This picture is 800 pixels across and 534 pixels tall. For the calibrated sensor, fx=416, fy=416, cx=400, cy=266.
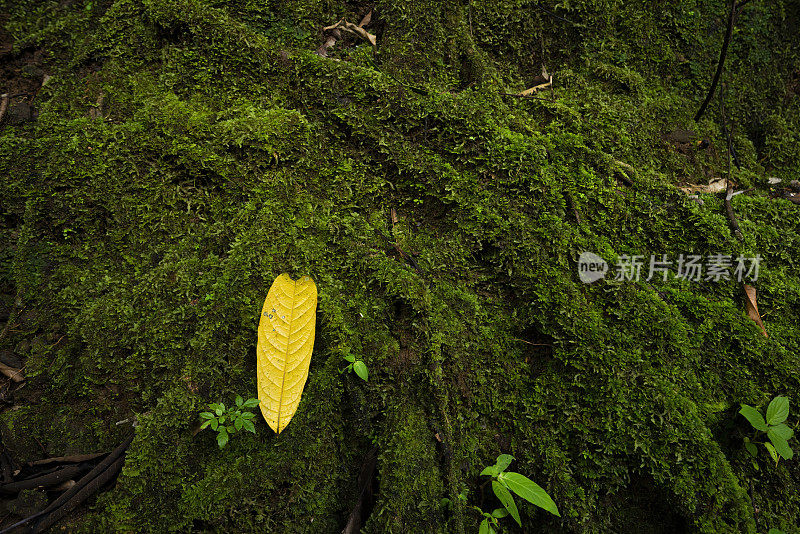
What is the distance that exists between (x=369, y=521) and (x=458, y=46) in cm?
318

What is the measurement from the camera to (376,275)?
92.0 inches

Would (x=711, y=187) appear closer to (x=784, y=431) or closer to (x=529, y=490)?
(x=784, y=431)

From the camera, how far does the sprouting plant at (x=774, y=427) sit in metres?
2.17

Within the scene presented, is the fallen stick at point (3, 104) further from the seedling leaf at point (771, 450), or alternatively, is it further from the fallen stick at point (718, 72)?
the fallen stick at point (718, 72)

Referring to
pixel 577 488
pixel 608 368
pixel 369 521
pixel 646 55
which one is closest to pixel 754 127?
pixel 646 55

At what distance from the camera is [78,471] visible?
202cm

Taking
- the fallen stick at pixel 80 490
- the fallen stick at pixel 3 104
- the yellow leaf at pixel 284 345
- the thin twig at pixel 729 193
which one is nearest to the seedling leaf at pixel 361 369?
the yellow leaf at pixel 284 345

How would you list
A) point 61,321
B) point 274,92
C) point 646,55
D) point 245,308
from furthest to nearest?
point 646,55, point 274,92, point 61,321, point 245,308

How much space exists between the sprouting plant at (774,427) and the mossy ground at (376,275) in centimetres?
9

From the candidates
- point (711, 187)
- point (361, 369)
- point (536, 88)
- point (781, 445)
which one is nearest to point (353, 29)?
point (536, 88)

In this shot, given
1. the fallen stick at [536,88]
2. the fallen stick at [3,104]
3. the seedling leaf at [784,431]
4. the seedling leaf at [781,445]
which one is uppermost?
the fallen stick at [536,88]

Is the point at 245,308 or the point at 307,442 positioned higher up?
the point at 245,308

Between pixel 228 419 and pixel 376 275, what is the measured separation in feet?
3.36

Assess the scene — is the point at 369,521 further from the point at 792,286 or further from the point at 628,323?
the point at 792,286
